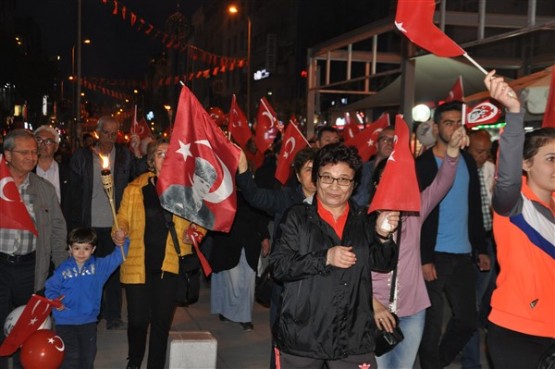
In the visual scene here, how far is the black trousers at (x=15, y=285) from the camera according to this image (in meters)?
6.30

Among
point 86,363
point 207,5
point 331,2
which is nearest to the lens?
point 86,363

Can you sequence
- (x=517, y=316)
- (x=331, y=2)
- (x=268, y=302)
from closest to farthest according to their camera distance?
(x=517, y=316)
(x=268, y=302)
(x=331, y=2)

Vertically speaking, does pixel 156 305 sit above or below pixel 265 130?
below

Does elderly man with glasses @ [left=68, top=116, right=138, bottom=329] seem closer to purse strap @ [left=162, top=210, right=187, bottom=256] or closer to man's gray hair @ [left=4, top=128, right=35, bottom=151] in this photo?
man's gray hair @ [left=4, top=128, right=35, bottom=151]

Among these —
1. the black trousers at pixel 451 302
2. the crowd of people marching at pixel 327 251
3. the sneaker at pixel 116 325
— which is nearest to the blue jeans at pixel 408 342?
the crowd of people marching at pixel 327 251

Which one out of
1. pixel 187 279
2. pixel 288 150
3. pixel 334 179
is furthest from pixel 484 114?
pixel 334 179

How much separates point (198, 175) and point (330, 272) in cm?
212

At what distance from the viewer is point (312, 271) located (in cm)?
429

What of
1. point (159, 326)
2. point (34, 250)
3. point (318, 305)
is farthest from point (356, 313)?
point (34, 250)

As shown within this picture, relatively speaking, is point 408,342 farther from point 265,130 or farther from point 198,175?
point 265,130

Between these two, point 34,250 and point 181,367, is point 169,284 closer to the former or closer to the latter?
point 181,367

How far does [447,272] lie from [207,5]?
94.3 meters

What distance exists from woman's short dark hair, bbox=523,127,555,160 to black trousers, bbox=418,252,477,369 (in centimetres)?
224

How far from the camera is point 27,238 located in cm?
641
